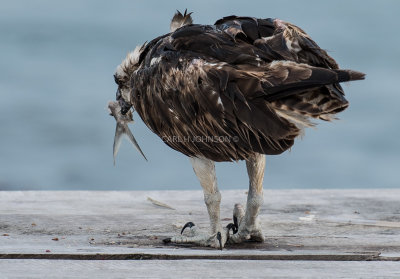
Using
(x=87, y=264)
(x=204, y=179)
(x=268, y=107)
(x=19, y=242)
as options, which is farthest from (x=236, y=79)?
(x=19, y=242)

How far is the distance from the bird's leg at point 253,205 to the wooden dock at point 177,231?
9cm

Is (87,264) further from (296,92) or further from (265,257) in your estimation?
(296,92)

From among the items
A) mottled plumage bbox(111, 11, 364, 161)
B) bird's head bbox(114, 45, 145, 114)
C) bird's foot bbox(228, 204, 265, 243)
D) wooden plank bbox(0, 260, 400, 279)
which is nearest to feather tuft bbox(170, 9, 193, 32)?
bird's head bbox(114, 45, 145, 114)

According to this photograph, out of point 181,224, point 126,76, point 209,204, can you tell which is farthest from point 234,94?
point 181,224

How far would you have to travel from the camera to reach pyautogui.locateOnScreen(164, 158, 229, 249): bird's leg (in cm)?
474

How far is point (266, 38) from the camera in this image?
4.42m

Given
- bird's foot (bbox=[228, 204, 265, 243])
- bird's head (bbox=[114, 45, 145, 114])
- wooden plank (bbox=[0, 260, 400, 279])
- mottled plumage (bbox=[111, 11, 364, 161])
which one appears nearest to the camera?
wooden plank (bbox=[0, 260, 400, 279])

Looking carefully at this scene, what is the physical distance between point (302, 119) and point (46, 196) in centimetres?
321

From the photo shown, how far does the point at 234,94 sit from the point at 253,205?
1.06 metres

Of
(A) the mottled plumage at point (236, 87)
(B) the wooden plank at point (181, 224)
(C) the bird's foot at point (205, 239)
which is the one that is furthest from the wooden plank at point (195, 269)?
(C) the bird's foot at point (205, 239)

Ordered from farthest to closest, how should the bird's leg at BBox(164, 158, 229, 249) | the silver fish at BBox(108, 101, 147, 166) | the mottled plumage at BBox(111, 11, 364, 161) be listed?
1. the silver fish at BBox(108, 101, 147, 166)
2. the bird's leg at BBox(164, 158, 229, 249)
3. the mottled plumage at BBox(111, 11, 364, 161)

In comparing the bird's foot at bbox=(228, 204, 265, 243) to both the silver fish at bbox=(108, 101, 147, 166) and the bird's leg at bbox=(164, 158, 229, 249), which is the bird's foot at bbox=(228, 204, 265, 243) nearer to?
the bird's leg at bbox=(164, 158, 229, 249)

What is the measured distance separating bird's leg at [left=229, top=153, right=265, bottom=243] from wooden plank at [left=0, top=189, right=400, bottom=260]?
10cm

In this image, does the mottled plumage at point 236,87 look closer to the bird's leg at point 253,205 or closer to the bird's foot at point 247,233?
the bird's leg at point 253,205
